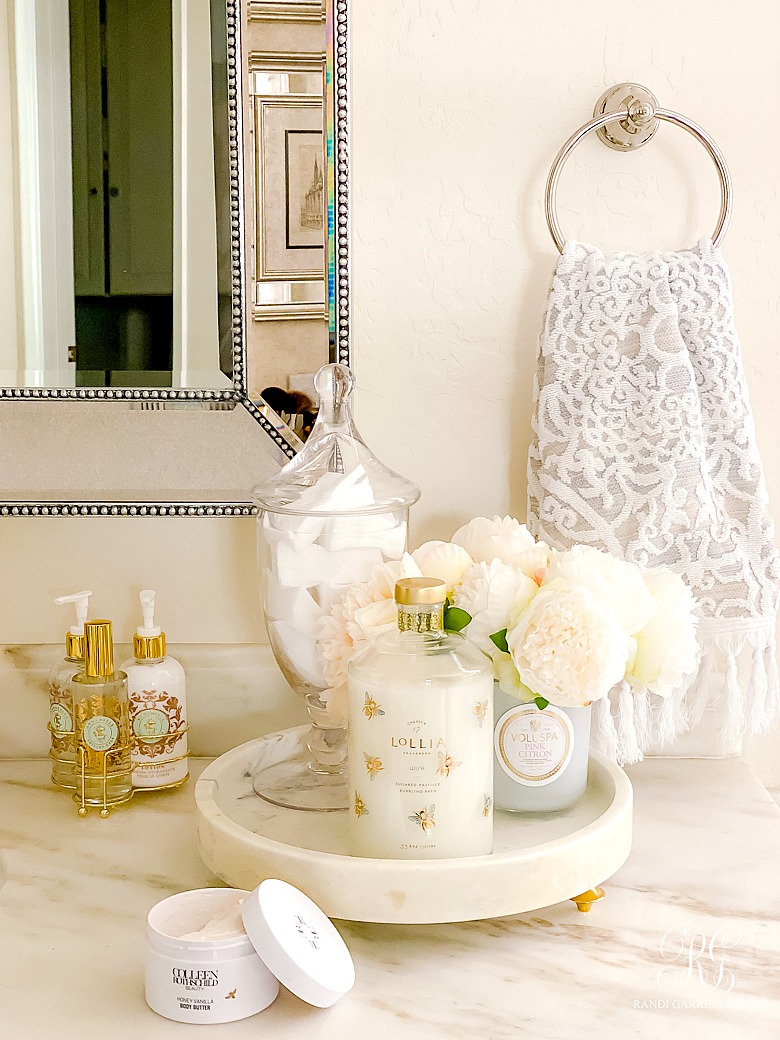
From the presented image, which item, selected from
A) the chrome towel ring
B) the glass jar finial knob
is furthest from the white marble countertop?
the chrome towel ring

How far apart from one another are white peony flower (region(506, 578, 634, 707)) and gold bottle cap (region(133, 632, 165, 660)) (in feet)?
1.23

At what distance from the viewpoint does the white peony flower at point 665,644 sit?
735 millimetres

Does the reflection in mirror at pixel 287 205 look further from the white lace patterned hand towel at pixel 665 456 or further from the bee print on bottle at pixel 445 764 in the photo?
the bee print on bottle at pixel 445 764

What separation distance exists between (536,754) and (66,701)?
0.43 meters

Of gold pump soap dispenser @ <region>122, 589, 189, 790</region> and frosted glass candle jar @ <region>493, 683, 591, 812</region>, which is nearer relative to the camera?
frosted glass candle jar @ <region>493, 683, 591, 812</region>

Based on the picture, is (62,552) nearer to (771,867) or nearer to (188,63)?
(188,63)

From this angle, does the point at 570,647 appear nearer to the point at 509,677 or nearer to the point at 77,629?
the point at 509,677

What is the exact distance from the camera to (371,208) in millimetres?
985

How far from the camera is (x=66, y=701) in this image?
0.92m

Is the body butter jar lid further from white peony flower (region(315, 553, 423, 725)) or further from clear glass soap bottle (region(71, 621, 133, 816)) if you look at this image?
clear glass soap bottle (region(71, 621, 133, 816))

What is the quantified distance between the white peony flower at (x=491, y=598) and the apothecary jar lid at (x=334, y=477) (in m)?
0.12

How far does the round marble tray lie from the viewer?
2.14ft

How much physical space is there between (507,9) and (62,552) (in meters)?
0.67

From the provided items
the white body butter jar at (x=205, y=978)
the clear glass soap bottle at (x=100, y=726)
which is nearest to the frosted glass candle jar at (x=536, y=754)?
the white body butter jar at (x=205, y=978)
